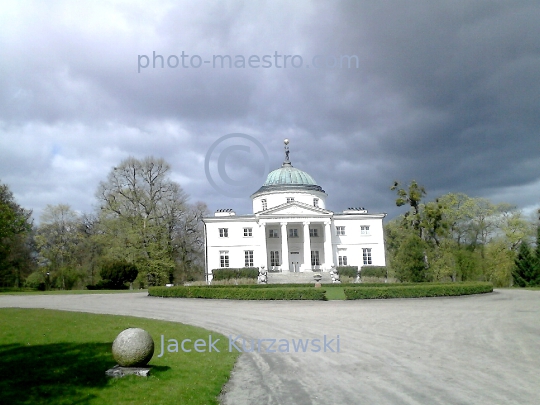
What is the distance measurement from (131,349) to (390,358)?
20.7 feet

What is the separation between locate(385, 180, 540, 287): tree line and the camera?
1471 inches

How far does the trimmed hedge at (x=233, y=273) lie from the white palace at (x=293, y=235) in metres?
1.66

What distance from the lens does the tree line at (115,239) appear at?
159 feet

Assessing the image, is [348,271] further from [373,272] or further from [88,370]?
[88,370]

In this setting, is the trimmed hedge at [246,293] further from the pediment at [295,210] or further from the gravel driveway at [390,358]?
the pediment at [295,210]

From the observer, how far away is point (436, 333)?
1428 cm

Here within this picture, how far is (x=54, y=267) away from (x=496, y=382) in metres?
55.8

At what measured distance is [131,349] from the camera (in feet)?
28.0

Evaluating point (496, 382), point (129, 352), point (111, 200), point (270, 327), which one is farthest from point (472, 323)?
point (111, 200)

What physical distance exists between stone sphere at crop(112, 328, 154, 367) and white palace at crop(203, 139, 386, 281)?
137 feet

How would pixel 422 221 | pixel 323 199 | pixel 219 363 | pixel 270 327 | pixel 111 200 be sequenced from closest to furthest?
pixel 219 363
pixel 270 327
pixel 422 221
pixel 111 200
pixel 323 199

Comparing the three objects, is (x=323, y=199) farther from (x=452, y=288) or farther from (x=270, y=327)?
(x=270, y=327)

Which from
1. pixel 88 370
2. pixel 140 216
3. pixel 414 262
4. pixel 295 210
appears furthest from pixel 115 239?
pixel 88 370

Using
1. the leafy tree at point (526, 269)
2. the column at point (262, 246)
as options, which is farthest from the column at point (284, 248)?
the leafy tree at point (526, 269)
